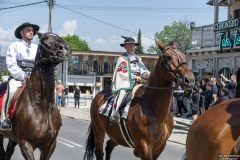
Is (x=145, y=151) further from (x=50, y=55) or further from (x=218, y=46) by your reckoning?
(x=218, y=46)

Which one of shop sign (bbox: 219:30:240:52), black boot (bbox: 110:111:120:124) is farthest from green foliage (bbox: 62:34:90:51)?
black boot (bbox: 110:111:120:124)

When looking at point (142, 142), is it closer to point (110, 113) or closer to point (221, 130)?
point (110, 113)

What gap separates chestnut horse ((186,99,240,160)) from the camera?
3.97 m

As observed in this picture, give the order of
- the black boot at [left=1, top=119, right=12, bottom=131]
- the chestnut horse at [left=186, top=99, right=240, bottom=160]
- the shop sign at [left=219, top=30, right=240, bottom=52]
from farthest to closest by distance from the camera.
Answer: the shop sign at [left=219, top=30, right=240, bottom=52] < the black boot at [left=1, top=119, right=12, bottom=131] < the chestnut horse at [left=186, top=99, right=240, bottom=160]

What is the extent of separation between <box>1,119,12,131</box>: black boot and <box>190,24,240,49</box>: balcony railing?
1874 cm

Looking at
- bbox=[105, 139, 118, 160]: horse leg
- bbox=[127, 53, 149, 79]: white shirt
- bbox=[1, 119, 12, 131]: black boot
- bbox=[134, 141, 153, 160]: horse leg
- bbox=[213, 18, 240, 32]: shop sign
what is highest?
bbox=[213, 18, 240, 32]: shop sign

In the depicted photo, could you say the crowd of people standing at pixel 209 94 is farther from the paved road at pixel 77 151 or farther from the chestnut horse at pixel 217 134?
the chestnut horse at pixel 217 134

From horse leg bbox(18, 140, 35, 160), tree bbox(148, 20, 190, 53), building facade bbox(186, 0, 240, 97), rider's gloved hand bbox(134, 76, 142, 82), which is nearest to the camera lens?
horse leg bbox(18, 140, 35, 160)

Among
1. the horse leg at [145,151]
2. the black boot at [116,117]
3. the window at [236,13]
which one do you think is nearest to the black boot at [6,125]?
the black boot at [116,117]

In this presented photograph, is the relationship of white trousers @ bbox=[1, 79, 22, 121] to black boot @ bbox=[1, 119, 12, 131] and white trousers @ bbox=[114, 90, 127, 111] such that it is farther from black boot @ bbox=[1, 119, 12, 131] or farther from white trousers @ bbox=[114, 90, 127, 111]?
white trousers @ bbox=[114, 90, 127, 111]

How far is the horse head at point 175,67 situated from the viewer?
563 cm

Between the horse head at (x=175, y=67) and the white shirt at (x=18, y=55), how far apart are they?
1.98 metres

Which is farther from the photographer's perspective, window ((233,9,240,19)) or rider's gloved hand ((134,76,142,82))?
window ((233,9,240,19))

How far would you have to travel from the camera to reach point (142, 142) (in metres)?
6.14
